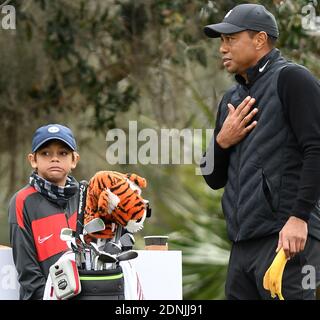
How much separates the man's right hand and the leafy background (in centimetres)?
530

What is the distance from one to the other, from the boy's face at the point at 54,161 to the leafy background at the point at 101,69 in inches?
187

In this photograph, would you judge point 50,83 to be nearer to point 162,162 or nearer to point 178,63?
point 178,63

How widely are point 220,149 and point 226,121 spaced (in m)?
0.14

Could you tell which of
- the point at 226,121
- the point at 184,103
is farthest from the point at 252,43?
the point at 184,103

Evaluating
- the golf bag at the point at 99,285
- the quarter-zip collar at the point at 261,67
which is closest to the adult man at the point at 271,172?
the quarter-zip collar at the point at 261,67

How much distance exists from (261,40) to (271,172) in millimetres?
643

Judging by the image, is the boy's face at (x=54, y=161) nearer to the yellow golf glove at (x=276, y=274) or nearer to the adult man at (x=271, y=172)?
the adult man at (x=271, y=172)

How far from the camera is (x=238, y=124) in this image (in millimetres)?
5344

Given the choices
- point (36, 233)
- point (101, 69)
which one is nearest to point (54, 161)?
point (36, 233)

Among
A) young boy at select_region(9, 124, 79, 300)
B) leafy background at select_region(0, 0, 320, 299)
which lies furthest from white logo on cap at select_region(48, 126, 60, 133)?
leafy background at select_region(0, 0, 320, 299)

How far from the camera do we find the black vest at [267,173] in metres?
5.21

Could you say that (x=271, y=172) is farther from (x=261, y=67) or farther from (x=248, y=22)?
(x=248, y=22)

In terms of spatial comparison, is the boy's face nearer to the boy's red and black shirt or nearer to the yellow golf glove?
the boy's red and black shirt

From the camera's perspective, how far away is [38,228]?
575 centimetres
